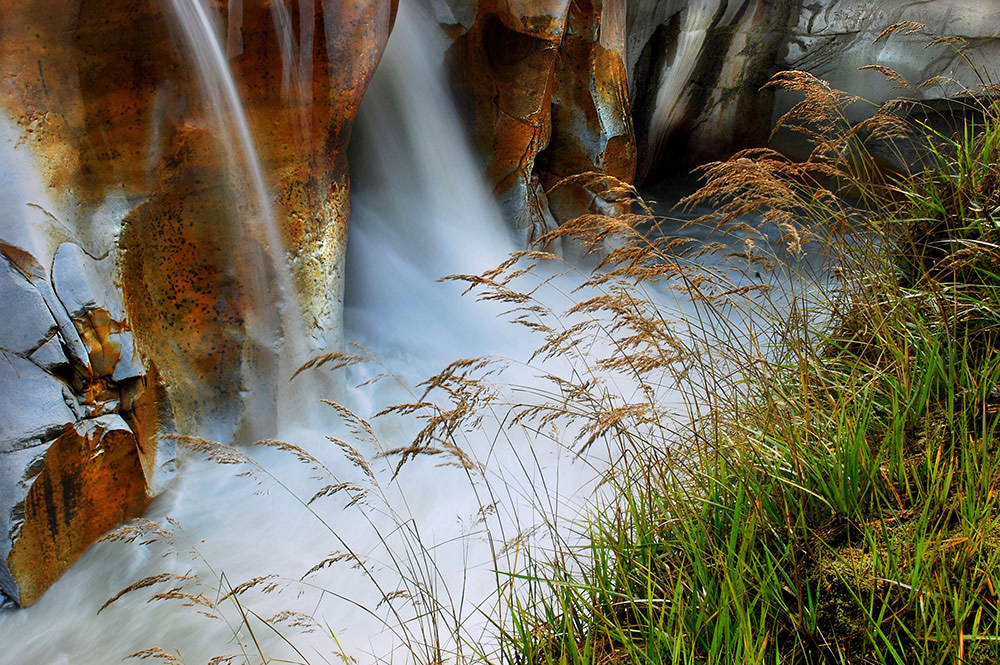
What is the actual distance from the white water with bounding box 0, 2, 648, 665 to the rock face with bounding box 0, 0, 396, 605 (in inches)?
6.6

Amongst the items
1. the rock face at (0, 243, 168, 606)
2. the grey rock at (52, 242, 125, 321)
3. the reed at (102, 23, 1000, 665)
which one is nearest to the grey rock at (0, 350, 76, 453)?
the rock face at (0, 243, 168, 606)

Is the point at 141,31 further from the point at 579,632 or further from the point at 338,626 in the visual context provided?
the point at 579,632

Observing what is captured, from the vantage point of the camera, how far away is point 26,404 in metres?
2.45

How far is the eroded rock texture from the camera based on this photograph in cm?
449

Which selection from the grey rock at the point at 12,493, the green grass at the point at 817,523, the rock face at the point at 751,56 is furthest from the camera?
the rock face at the point at 751,56

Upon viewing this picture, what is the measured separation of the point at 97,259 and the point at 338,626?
1559mm

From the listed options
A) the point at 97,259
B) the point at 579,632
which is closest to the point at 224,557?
the point at 97,259

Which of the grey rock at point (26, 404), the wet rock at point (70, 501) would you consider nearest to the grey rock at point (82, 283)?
the grey rock at point (26, 404)

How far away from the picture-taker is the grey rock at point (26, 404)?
7.93 ft

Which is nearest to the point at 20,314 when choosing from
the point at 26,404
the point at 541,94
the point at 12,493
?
the point at 26,404

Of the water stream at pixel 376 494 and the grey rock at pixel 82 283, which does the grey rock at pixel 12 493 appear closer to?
the water stream at pixel 376 494

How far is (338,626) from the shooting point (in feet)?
7.92

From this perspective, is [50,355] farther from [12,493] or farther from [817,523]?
[817,523]

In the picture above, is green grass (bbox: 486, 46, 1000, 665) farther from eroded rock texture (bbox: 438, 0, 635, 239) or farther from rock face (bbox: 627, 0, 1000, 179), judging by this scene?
rock face (bbox: 627, 0, 1000, 179)
